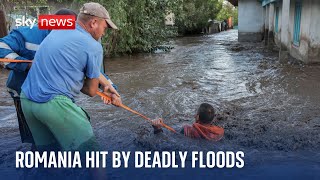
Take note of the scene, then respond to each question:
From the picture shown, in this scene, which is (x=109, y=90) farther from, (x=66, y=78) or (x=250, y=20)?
(x=250, y=20)

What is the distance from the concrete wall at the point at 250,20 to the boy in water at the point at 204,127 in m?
18.0

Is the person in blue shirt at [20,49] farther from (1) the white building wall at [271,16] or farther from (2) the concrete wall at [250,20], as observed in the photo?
(2) the concrete wall at [250,20]

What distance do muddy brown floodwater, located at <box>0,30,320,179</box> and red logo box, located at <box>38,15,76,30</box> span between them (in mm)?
1767

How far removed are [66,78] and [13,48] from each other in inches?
32.0

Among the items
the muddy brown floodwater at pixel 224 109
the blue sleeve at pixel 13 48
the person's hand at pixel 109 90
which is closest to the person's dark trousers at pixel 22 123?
the blue sleeve at pixel 13 48

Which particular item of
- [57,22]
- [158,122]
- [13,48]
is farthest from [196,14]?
[13,48]

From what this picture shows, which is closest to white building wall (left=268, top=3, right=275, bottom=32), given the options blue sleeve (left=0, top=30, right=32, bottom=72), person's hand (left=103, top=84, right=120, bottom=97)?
person's hand (left=103, top=84, right=120, bottom=97)

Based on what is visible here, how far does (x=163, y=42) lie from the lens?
1683 cm

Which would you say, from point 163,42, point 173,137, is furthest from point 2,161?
point 163,42

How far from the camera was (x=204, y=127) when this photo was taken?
14.4ft

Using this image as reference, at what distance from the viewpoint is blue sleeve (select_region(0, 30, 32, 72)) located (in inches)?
125

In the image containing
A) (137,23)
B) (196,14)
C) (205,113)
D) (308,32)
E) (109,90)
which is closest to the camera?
(109,90)

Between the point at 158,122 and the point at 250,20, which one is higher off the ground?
the point at 250,20

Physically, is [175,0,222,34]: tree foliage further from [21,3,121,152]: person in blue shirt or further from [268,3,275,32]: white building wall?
[21,3,121,152]: person in blue shirt
